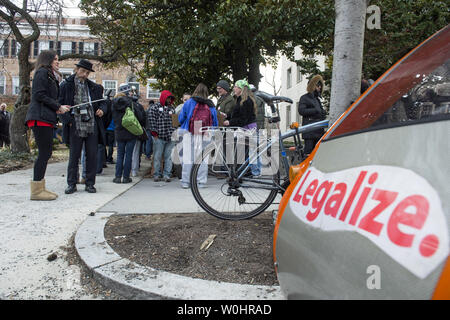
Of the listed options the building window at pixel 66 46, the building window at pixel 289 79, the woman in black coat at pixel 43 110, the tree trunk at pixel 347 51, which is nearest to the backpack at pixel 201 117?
the woman in black coat at pixel 43 110

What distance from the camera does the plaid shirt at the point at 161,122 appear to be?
661 centimetres

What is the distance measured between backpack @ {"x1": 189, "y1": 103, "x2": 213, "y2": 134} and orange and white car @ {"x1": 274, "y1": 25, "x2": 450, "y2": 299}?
14.3 feet

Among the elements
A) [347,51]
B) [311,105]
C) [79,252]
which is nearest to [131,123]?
[311,105]

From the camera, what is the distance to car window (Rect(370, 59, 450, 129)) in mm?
1155

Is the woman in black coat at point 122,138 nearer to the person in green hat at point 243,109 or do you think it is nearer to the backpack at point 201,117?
the backpack at point 201,117

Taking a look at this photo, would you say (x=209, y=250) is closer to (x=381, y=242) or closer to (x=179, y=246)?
(x=179, y=246)

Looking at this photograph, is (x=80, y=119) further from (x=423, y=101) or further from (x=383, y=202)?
(x=383, y=202)

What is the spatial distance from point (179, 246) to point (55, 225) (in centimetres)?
160

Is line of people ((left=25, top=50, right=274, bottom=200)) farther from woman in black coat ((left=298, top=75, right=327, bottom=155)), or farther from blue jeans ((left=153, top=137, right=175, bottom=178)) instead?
woman in black coat ((left=298, top=75, right=327, bottom=155))

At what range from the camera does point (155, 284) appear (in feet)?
7.14

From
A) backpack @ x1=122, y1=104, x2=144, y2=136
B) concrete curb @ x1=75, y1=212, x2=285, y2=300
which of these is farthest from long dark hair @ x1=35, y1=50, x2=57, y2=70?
concrete curb @ x1=75, y1=212, x2=285, y2=300
